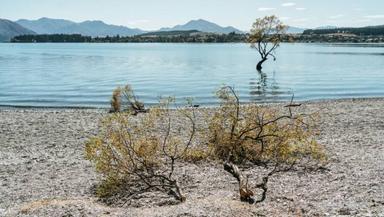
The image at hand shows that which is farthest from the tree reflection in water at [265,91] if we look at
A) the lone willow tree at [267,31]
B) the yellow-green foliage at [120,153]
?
the yellow-green foliage at [120,153]

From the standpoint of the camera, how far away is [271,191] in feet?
42.0

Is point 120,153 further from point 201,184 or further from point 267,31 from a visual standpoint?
point 267,31

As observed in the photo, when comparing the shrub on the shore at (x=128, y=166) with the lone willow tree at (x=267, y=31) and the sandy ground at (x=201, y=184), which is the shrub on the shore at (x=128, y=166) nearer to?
the sandy ground at (x=201, y=184)

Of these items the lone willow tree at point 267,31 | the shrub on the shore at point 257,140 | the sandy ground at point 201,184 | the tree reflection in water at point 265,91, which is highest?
the lone willow tree at point 267,31

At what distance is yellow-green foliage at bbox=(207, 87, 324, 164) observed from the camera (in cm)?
1584

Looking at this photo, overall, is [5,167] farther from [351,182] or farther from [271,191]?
[351,182]

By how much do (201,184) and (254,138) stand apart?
10.1 feet

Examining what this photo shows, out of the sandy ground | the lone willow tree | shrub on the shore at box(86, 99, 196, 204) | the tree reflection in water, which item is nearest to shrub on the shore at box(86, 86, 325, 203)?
shrub on the shore at box(86, 99, 196, 204)

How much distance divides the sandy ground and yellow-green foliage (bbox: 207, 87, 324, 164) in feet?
3.06

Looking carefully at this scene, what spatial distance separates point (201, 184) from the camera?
1371cm

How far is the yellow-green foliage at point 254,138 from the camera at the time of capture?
15.8 meters

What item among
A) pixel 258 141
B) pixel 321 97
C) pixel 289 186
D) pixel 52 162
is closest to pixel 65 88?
pixel 321 97

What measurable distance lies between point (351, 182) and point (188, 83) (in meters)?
45.1

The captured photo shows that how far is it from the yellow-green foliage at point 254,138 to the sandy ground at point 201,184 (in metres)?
0.93
